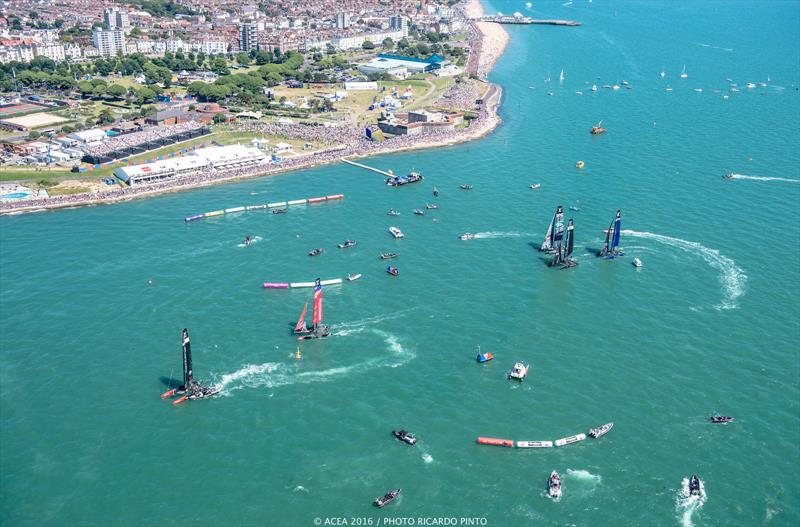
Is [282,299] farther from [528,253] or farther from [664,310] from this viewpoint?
[664,310]

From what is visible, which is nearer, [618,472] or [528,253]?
[618,472]

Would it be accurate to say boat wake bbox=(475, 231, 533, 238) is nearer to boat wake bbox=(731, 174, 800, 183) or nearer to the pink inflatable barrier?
the pink inflatable barrier

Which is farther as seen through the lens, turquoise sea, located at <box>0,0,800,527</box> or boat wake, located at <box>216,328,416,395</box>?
boat wake, located at <box>216,328,416,395</box>

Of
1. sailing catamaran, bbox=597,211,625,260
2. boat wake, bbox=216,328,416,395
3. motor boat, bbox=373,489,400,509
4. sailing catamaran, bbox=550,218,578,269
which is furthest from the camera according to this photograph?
sailing catamaran, bbox=597,211,625,260

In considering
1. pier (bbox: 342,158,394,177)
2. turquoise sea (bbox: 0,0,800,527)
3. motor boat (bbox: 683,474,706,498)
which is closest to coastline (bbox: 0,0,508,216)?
pier (bbox: 342,158,394,177)

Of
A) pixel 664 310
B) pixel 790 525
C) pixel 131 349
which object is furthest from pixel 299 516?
pixel 664 310

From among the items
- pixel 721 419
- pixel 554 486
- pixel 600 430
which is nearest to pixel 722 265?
pixel 721 419

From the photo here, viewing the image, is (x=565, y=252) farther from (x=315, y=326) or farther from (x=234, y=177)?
(x=234, y=177)
